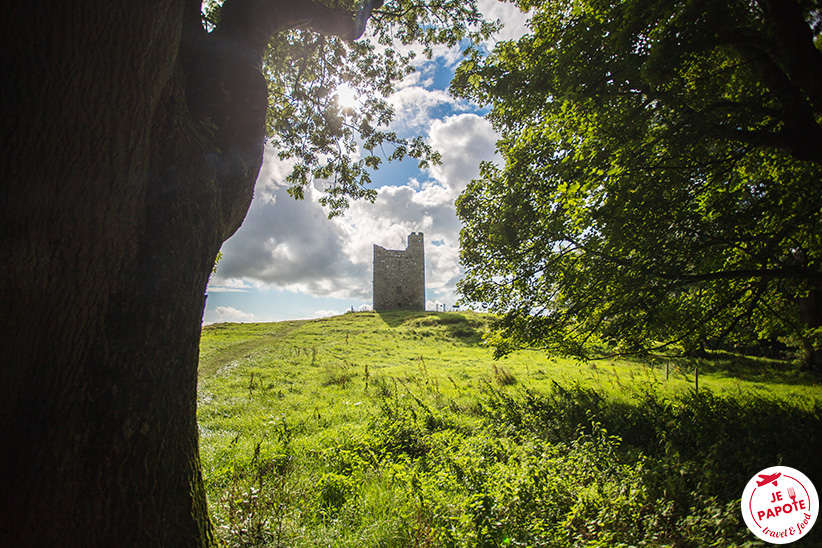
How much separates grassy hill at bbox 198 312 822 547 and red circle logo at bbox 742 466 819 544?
13cm

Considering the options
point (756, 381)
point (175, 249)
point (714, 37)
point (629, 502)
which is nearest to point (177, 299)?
point (175, 249)

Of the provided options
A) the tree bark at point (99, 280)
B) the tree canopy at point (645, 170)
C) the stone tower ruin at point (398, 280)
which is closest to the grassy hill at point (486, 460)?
the tree bark at point (99, 280)

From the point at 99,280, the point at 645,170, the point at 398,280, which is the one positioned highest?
the point at 398,280

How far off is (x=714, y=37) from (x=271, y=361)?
16.5m

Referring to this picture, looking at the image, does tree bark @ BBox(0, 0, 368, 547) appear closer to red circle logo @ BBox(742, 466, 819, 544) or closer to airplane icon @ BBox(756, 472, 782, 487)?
red circle logo @ BBox(742, 466, 819, 544)

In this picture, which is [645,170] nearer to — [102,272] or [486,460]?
[486,460]

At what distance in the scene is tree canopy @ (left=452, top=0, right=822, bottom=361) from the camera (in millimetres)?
4496

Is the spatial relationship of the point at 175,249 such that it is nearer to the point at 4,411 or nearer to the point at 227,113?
the point at 4,411

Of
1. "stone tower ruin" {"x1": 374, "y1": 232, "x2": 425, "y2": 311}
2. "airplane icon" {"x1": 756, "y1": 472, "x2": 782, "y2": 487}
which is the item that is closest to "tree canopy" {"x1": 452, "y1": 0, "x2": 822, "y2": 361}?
Answer: "airplane icon" {"x1": 756, "y1": 472, "x2": 782, "y2": 487}

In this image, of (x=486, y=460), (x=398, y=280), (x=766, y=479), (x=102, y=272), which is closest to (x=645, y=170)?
(x=766, y=479)

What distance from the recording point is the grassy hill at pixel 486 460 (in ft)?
10.9

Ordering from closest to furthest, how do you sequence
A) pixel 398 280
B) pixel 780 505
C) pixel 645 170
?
pixel 780 505 → pixel 645 170 → pixel 398 280

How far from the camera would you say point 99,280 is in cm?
212

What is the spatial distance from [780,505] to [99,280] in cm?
682
